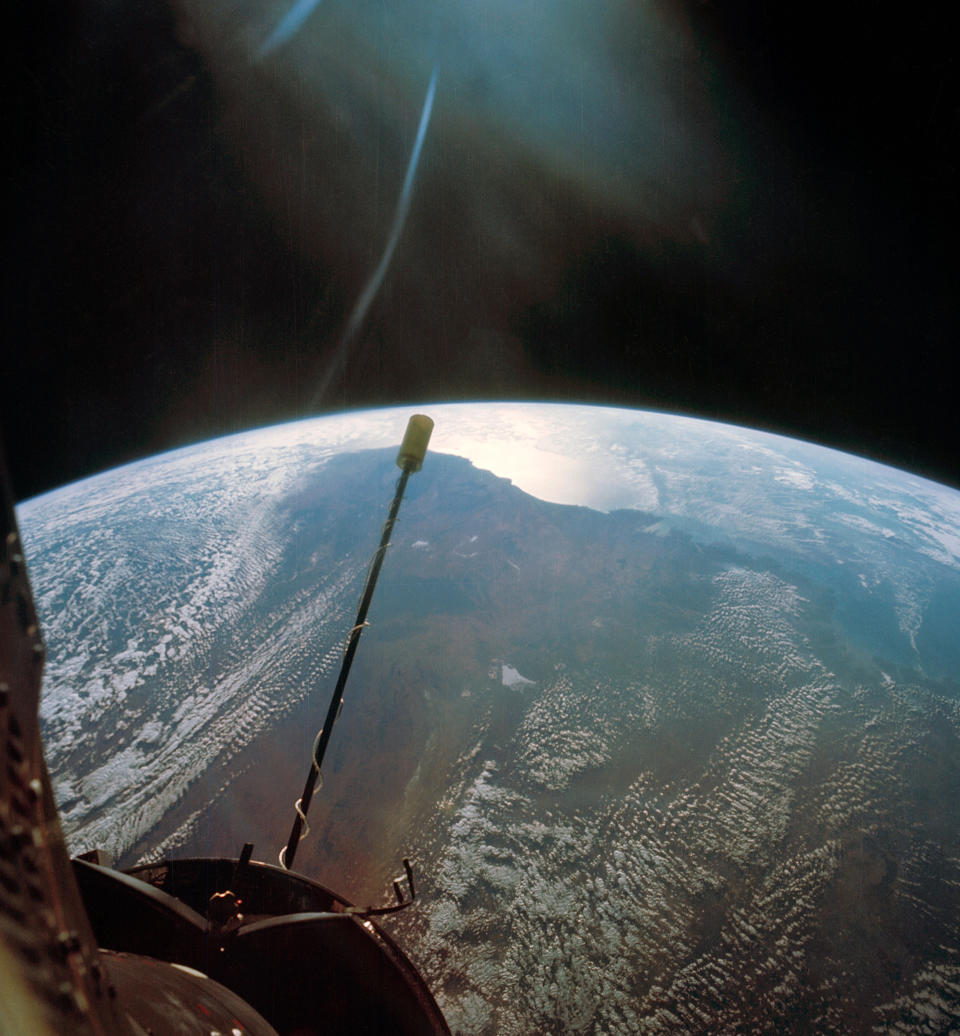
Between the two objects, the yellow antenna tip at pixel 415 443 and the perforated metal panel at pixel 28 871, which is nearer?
the perforated metal panel at pixel 28 871

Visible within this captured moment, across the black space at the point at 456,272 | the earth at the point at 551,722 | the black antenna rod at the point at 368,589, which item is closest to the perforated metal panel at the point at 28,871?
the black antenna rod at the point at 368,589

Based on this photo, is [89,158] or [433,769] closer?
[89,158]

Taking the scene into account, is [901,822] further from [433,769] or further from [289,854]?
[289,854]

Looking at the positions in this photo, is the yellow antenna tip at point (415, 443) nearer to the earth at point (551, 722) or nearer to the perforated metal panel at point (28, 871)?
the perforated metal panel at point (28, 871)

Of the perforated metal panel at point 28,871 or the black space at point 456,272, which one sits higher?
the black space at point 456,272

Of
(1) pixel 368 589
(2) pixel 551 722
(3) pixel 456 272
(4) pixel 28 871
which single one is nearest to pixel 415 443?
(1) pixel 368 589

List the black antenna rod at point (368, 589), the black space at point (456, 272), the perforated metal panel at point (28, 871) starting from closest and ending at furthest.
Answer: the perforated metal panel at point (28, 871), the black space at point (456, 272), the black antenna rod at point (368, 589)

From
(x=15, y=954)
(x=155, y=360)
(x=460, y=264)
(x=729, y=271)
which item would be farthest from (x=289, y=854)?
(x=729, y=271)
